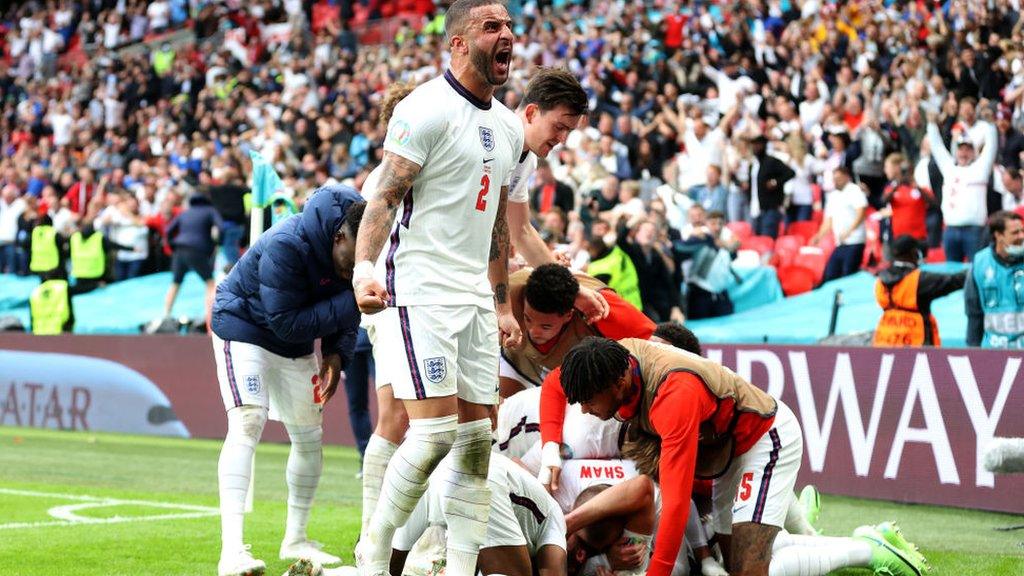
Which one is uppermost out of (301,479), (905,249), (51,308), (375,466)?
(905,249)

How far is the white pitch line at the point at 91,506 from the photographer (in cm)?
884

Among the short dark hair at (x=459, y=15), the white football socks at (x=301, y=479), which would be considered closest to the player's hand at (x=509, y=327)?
the short dark hair at (x=459, y=15)

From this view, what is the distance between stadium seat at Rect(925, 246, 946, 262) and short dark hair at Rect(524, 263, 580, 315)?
8.68 meters

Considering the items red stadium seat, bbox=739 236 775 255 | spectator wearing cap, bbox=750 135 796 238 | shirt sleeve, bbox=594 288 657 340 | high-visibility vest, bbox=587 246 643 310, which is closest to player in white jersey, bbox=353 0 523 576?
shirt sleeve, bbox=594 288 657 340

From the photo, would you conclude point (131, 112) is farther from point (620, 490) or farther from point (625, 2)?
point (620, 490)

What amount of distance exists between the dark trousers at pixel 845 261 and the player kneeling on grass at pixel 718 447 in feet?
27.7

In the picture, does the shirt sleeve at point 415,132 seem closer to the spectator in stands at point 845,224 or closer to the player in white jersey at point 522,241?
the player in white jersey at point 522,241

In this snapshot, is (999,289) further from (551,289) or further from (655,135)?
(655,135)

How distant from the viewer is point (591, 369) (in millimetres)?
5871

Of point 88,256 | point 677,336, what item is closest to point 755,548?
point 677,336

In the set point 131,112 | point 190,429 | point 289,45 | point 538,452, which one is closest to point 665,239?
point 190,429

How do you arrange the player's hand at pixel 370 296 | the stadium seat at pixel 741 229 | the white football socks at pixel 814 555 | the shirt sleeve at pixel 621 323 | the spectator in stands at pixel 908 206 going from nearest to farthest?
the player's hand at pixel 370 296, the white football socks at pixel 814 555, the shirt sleeve at pixel 621 323, the spectator in stands at pixel 908 206, the stadium seat at pixel 741 229

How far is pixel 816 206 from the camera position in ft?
54.2

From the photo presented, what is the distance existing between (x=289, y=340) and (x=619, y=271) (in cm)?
734
